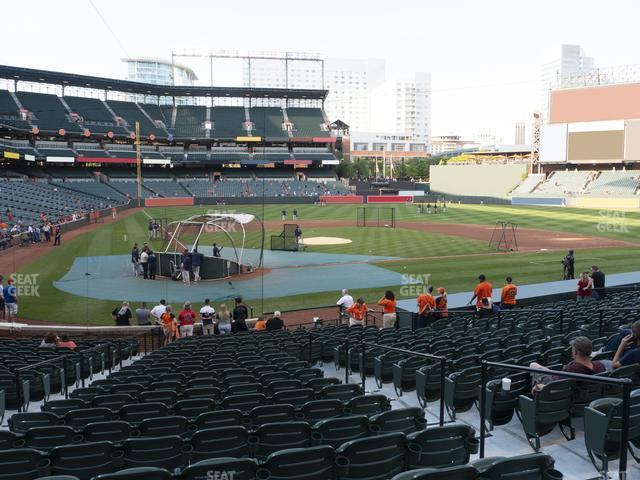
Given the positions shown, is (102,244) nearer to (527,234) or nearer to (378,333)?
(378,333)

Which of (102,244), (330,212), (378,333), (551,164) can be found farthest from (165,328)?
(551,164)

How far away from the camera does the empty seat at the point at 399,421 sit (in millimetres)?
5281

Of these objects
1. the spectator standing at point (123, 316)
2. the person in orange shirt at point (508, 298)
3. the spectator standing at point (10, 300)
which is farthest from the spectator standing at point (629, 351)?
the spectator standing at point (10, 300)

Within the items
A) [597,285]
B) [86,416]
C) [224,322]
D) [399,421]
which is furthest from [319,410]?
[597,285]

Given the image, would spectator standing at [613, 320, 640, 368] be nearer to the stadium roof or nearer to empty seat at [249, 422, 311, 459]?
empty seat at [249, 422, 311, 459]

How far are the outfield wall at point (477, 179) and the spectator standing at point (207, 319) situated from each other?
77294 millimetres

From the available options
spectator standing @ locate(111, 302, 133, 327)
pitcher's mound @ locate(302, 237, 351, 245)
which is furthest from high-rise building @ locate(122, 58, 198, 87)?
spectator standing @ locate(111, 302, 133, 327)

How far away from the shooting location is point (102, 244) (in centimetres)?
3092

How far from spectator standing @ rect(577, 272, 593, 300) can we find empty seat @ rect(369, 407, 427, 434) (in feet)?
49.5

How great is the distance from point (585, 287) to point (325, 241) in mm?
23607

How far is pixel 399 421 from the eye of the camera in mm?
5359

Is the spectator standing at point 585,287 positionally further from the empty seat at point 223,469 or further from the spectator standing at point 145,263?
the spectator standing at point 145,263

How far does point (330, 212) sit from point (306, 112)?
4192cm

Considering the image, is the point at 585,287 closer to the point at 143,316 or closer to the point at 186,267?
the point at 143,316
